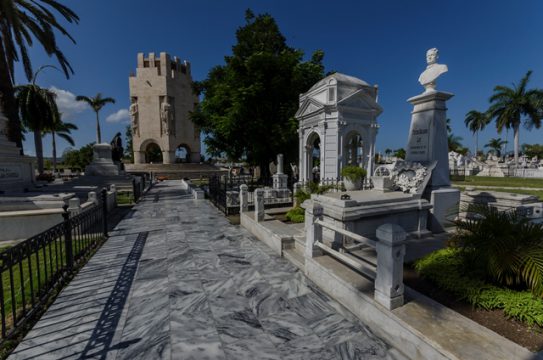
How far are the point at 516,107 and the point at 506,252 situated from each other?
47367 millimetres

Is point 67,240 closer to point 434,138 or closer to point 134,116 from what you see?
point 434,138

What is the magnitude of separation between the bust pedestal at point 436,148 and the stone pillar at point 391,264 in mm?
4393

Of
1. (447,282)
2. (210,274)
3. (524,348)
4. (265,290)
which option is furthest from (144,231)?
(524,348)

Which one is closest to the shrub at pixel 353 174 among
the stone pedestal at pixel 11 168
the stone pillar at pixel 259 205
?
the stone pillar at pixel 259 205

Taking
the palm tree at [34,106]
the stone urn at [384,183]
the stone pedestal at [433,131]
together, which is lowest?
the stone urn at [384,183]

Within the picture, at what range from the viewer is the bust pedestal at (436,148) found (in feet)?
21.2

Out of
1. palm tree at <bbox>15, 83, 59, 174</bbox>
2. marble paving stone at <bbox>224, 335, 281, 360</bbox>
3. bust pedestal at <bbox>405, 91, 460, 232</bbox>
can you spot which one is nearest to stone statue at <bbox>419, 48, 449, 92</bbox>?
bust pedestal at <bbox>405, 91, 460, 232</bbox>

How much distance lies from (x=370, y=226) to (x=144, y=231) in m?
6.91

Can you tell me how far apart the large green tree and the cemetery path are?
1338 centimetres

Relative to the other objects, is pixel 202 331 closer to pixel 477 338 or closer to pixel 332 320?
pixel 332 320

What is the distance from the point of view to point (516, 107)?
34938 mm

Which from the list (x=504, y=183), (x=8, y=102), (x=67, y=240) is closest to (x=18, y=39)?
(x=8, y=102)

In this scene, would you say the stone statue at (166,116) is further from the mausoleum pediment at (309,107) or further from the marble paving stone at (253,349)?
the marble paving stone at (253,349)

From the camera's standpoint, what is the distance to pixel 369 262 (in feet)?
14.7
